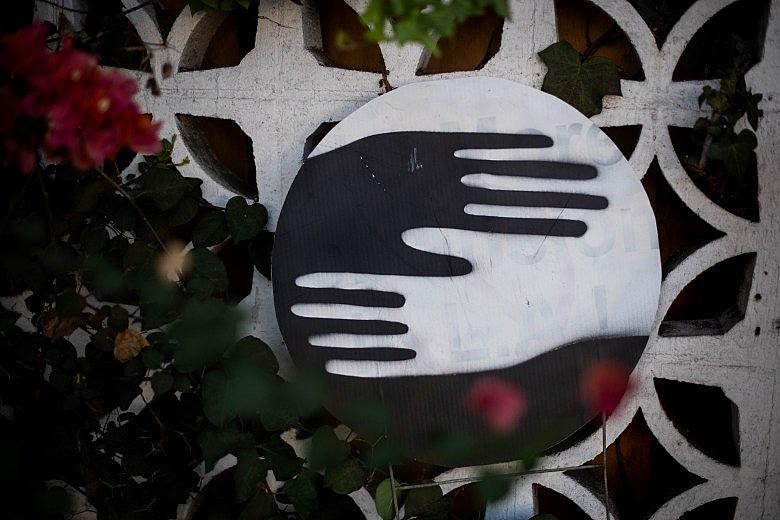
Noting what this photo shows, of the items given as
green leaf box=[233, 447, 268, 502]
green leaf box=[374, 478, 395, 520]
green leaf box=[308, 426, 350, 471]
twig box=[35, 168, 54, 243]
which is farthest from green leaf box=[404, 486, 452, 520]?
twig box=[35, 168, 54, 243]

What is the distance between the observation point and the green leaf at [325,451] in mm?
1149

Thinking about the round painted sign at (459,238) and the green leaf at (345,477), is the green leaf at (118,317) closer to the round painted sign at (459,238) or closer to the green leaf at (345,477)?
the round painted sign at (459,238)

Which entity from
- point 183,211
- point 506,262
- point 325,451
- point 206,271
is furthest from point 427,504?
point 183,211

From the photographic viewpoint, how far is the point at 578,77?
119 centimetres

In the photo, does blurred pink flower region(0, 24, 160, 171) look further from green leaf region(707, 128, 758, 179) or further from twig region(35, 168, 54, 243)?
green leaf region(707, 128, 758, 179)

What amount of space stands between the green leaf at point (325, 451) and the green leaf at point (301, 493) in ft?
0.10

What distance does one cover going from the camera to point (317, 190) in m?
1.15

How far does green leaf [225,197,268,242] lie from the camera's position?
1.19 m

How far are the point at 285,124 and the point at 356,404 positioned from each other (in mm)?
Result: 510

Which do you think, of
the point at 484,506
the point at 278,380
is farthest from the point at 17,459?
the point at 484,506

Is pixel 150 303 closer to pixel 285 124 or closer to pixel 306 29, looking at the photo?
pixel 285 124

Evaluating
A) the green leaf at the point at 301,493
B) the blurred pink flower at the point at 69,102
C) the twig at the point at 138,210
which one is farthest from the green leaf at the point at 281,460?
the blurred pink flower at the point at 69,102

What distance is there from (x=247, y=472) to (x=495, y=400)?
428 millimetres

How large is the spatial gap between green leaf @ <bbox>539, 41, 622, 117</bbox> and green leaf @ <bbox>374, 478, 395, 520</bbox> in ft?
2.39
